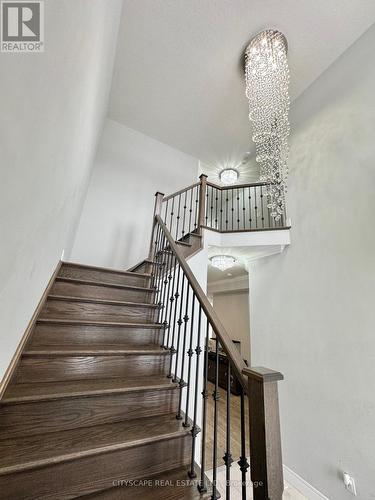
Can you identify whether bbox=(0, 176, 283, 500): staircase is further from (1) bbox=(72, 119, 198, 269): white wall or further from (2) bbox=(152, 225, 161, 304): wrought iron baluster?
(1) bbox=(72, 119, 198, 269): white wall

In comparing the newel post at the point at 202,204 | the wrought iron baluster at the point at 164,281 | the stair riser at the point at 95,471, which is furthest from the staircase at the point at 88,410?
the newel post at the point at 202,204

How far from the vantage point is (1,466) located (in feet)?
3.07

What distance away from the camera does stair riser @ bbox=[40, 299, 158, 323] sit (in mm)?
1833

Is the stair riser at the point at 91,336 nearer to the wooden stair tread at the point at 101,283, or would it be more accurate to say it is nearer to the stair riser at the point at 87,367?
the stair riser at the point at 87,367

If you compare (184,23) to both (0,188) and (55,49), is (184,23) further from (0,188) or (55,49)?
(0,188)

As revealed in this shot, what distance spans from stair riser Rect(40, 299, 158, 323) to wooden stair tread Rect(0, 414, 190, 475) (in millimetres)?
848

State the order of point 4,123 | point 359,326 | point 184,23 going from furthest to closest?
point 184,23 → point 359,326 → point 4,123

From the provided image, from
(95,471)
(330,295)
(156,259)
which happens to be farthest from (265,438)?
(330,295)

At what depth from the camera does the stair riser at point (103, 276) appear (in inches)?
91.6

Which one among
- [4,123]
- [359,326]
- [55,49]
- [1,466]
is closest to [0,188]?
[4,123]

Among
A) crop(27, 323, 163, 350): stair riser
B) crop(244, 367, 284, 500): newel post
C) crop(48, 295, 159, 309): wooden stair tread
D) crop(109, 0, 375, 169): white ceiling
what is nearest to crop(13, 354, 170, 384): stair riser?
crop(27, 323, 163, 350): stair riser

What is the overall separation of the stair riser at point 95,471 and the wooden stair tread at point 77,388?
0.30m

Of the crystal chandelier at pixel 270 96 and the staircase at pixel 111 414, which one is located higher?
the crystal chandelier at pixel 270 96

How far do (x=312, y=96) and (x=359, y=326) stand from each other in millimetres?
3618
